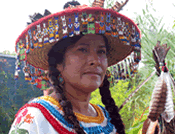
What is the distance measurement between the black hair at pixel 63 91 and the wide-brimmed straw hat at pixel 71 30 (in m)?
0.07

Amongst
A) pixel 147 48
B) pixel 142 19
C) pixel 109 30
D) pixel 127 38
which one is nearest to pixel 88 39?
pixel 109 30

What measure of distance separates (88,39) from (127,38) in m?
0.30

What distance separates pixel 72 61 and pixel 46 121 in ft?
1.29

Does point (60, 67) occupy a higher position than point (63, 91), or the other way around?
point (60, 67)

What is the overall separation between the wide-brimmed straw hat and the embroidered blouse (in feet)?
1.20

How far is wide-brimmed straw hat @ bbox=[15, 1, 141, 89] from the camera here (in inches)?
43.5

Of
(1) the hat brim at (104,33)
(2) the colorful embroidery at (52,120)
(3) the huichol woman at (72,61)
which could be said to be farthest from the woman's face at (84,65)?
(2) the colorful embroidery at (52,120)

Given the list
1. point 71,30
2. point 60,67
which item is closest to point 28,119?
point 60,67

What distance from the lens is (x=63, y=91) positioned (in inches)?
49.6

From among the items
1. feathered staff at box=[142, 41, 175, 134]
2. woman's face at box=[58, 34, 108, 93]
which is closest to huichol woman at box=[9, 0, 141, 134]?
woman's face at box=[58, 34, 108, 93]

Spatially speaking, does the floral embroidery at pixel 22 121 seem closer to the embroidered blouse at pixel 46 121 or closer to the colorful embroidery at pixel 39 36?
the embroidered blouse at pixel 46 121

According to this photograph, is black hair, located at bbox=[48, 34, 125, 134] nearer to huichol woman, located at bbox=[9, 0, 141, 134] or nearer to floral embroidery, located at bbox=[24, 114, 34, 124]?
huichol woman, located at bbox=[9, 0, 141, 134]

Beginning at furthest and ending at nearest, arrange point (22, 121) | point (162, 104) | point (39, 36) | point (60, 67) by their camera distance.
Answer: point (60, 67)
point (39, 36)
point (162, 104)
point (22, 121)

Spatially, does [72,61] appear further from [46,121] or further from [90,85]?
[46,121]
